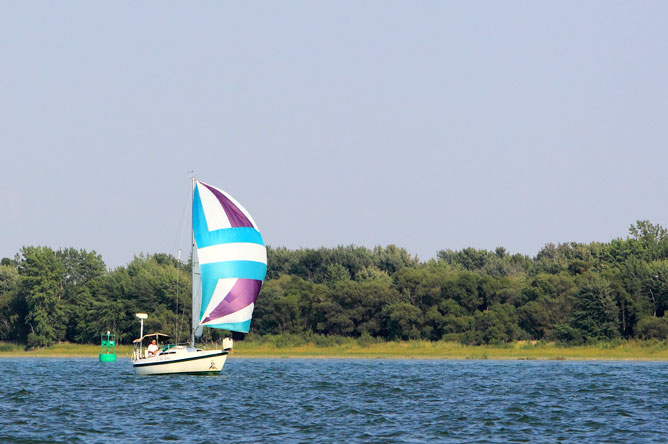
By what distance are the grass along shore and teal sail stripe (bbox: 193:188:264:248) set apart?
1217 inches

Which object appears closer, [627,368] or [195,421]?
[195,421]

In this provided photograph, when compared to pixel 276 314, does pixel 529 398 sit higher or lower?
lower

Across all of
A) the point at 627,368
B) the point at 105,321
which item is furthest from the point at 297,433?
the point at 105,321

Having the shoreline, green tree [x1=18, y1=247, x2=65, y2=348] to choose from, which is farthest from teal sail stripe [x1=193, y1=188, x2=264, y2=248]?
green tree [x1=18, y1=247, x2=65, y2=348]

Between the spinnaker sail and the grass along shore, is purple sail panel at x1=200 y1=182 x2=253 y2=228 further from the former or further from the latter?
the grass along shore

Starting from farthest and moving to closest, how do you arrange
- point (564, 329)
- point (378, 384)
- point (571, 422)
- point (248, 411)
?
1. point (564, 329)
2. point (378, 384)
3. point (248, 411)
4. point (571, 422)

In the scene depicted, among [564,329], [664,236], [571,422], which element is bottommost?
[571,422]

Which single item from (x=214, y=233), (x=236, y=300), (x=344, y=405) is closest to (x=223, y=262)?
(x=214, y=233)

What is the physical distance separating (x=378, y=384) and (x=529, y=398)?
11.1 m

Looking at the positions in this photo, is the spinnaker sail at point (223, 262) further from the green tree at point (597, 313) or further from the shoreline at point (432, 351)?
the green tree at point (597, 313)

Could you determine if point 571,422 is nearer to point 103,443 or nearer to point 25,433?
point 103,443

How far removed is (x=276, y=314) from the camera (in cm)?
10338

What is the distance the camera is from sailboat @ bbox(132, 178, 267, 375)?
6056cm

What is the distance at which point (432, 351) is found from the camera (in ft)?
296
